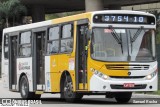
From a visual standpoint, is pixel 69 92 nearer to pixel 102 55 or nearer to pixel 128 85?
pixel 102 55

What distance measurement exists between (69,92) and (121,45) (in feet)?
8.70

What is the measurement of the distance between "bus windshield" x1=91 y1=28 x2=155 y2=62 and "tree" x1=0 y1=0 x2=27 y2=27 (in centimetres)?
4150

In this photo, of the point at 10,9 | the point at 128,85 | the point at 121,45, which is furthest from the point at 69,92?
the point at 10,9

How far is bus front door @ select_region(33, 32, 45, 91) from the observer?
21.0m

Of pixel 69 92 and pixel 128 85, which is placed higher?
pixel 128 85

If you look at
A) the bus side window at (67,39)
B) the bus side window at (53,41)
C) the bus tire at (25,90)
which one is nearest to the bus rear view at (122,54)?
the bus side window at (67,39)

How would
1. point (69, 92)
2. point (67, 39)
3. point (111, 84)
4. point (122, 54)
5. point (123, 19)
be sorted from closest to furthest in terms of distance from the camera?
point (111, 84)
point (122, 54)
point (123, 19)
point (69, 92)
point (67, 39)

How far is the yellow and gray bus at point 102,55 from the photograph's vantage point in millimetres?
17562

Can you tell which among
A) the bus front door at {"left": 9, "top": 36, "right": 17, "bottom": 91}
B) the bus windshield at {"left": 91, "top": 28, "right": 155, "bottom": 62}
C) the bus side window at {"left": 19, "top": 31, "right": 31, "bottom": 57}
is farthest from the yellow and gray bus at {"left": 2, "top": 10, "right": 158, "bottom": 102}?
the bus front door at {"left": 9, "top": 36, "right": 17, "bottom": 91}

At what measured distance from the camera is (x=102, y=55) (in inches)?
693

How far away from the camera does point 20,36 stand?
890 inches

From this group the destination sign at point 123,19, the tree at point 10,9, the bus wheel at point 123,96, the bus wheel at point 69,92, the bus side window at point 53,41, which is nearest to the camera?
the destination sign at point 123,19

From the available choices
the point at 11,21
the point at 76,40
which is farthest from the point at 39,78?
the point at 11,21

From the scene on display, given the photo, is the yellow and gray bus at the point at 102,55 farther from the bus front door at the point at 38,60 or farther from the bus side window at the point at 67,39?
the bus front door at the point at 38,60
